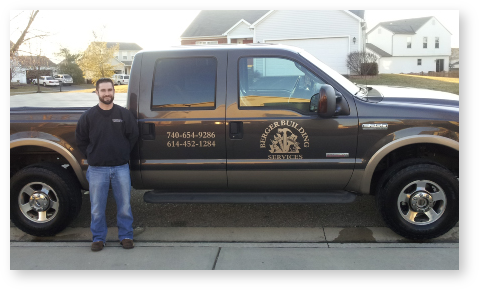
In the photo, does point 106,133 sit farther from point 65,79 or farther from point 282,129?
point 65,79

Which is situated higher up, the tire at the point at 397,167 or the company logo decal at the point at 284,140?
the company logo decal at the point at 284,140

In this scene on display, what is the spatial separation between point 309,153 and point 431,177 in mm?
1195

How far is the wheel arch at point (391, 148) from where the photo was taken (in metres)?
3.84

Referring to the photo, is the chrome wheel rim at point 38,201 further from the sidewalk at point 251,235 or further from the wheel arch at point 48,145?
the wheel arch at point 48,145

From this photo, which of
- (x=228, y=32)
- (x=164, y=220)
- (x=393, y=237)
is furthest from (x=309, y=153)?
(x=228, y=32)

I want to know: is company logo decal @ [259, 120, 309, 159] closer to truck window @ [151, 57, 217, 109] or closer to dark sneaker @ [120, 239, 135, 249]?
truck window @ [151, 57, 217, 109]

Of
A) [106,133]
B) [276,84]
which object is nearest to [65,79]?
[106,133]

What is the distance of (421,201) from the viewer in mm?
3943

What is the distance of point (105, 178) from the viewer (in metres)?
3.91

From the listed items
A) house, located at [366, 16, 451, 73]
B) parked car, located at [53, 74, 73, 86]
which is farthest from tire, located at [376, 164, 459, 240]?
house, located at [366, 16, 451, 73]

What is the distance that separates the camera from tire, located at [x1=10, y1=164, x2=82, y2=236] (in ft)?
13.7

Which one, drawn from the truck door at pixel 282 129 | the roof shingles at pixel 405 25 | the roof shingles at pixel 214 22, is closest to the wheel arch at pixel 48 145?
the truck door at pixel 282 129

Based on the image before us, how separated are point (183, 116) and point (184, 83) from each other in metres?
0.36

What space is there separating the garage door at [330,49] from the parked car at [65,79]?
26.3 m
